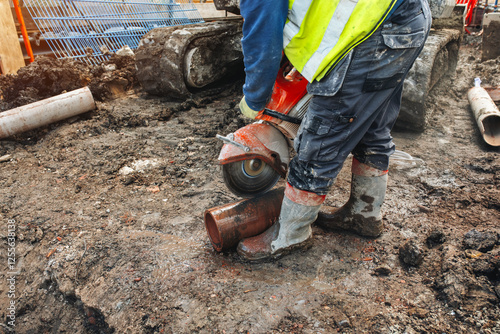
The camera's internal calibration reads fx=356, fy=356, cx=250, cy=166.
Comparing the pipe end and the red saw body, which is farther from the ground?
the red saw body

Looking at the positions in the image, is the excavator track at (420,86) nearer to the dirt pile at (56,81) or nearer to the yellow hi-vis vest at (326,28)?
the yellow hi-vis vest at (326,28)

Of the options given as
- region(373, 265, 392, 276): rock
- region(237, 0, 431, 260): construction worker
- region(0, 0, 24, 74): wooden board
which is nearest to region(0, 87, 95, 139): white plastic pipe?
region(0, 0, 24, 74): wooden board

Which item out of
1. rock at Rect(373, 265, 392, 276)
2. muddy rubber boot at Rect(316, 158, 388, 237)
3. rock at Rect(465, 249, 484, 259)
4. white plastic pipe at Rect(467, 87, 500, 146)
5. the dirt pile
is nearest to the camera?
rock at Rect(465, 249, 484, 259)

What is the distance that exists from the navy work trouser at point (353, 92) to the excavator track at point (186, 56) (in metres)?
3.11

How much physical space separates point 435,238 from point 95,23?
5.83 m

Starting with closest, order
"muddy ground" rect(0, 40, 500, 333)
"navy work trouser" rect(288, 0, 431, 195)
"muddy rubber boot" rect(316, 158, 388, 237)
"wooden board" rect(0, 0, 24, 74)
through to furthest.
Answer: "navy work trouser" rect(288, 0, 431, 195), "muddy ground" rect(0, 40, 500, 333), "muddy rubber boot" rect(316, 158, 388, 237), "wooden board" rect(0, 0, 24, 74)

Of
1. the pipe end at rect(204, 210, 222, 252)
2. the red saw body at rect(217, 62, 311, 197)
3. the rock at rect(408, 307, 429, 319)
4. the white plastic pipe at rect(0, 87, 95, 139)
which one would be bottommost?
the white plastic pipe at rect(0, 87, 95, 139)

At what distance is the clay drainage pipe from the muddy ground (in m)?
0.13

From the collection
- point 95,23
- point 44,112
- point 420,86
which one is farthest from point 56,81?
point 420,86

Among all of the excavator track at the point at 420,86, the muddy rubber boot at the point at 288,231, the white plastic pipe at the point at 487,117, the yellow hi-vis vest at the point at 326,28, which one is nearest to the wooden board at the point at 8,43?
the muddy rubber boot at the point at 288,231

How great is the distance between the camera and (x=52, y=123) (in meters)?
4.23

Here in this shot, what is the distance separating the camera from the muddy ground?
1.77m

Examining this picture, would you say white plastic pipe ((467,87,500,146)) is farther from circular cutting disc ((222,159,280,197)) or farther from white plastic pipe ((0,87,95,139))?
white plastic pipe ((0,87,95,139))

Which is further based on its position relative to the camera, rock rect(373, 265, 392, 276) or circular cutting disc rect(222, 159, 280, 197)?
circular cutting disc rect(222, 159, 280, 197)
